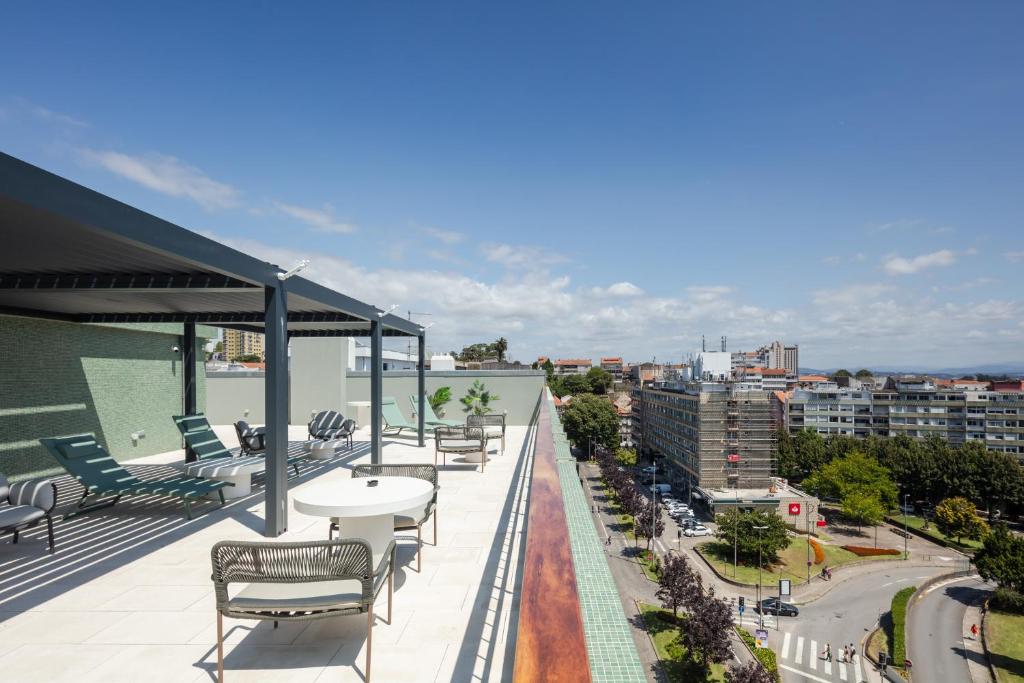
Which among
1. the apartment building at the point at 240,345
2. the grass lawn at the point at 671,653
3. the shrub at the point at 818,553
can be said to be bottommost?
the shrub at the point at 818,553

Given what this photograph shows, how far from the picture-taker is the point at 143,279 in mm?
5711

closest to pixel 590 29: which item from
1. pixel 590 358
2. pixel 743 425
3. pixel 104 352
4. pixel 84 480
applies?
pixel 104 352

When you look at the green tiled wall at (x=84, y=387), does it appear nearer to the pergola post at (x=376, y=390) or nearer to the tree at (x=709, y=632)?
the pergola post at (x=376, y=390)

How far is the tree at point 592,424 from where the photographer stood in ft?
189

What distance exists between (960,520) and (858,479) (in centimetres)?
704

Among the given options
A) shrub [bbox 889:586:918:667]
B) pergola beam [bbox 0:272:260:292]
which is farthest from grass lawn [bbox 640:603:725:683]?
pergola beam [bbox 0:272:260:292]

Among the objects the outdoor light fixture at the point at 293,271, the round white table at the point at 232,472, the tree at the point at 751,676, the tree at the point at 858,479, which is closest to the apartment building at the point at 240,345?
the tree at the point at 858,479

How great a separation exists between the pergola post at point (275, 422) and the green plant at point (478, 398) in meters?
10.6

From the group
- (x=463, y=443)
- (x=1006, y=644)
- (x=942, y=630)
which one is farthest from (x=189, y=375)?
(x=1006, y=644)

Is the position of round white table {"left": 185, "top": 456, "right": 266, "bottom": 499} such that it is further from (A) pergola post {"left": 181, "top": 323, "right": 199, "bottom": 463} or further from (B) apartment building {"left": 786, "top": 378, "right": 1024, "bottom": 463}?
(B) apartment building {"left": 786, "top": 378, "right": 1024, "bottom": 463}

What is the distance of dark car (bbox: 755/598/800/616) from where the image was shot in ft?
101

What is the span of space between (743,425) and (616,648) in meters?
56.3

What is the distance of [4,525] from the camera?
14.2ft

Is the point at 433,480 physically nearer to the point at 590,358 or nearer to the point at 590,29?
the point at 590,29
